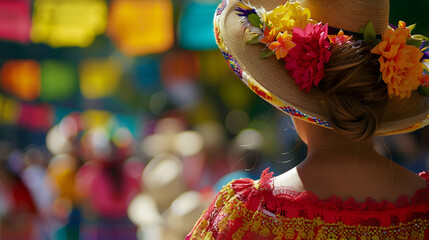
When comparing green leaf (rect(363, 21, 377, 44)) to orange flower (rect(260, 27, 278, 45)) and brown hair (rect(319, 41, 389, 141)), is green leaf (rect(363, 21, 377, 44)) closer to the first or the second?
brown hair (rect(319, 41, 389, 141))

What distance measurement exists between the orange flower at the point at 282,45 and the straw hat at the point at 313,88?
0.14 feet

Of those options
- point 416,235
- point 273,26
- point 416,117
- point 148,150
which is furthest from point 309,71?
point 148,150

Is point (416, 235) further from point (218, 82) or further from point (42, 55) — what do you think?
point (42, 55)

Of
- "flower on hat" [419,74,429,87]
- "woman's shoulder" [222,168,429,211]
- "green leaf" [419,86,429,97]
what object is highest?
"flower on hat" [419,74,429,87]

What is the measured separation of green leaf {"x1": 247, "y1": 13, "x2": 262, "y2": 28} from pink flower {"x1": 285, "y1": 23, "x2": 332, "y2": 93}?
0.15 meters

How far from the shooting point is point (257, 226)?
1549 millimetres

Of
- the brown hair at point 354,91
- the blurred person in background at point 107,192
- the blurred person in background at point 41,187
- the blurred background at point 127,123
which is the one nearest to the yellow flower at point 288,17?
the brown hair at point 354,91

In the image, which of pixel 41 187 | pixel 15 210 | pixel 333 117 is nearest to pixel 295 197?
pixel 333 117

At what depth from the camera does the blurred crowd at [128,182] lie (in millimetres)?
4786

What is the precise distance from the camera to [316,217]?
1508 millimetres

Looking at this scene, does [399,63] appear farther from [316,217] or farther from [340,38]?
[316,217]

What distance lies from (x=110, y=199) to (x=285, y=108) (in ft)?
15.0

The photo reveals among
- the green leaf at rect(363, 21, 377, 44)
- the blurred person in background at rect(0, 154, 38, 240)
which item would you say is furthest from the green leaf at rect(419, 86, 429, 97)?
the blurred person in background at rect(0, 154, 38, 240)

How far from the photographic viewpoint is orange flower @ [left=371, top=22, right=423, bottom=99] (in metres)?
1.53
